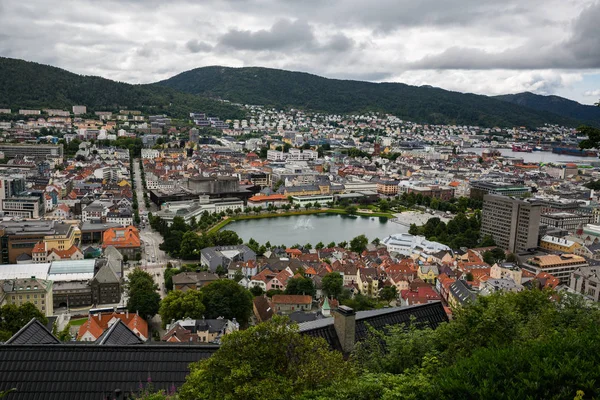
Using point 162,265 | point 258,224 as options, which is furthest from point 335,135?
point 162,265

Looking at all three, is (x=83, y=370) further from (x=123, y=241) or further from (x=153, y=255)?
(x=123, y=241)

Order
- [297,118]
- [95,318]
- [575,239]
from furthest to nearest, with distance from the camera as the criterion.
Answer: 1. [297,118]
2. [575,239]
3. [95,318]

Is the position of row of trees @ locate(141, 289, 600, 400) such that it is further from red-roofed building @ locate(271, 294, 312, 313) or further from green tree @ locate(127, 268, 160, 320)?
green tree @ locate(127, 268, 160, 320)

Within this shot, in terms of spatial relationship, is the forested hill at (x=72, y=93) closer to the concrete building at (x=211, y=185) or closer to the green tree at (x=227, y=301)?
the concrete building at (x=211, y=185)

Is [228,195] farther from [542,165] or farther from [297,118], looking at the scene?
[297,118]

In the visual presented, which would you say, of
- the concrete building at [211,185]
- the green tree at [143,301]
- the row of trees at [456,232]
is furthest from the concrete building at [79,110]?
the green tree at [143,301]

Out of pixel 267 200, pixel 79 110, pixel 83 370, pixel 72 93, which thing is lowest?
pixel 267 200

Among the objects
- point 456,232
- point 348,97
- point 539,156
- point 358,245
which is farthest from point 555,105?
point 358,245
